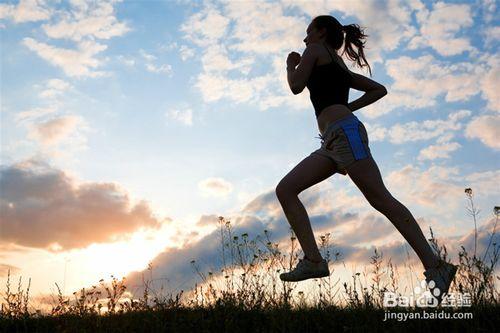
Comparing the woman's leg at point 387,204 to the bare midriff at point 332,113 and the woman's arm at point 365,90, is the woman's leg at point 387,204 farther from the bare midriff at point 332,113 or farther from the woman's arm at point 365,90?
the woman's arm at point 365,90

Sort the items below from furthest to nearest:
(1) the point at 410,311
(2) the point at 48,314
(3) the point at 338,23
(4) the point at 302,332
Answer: (2) the point at 48,314 → (3) the point at 338,23 → (1) the point at 410,311 → (4) the point at 302,332

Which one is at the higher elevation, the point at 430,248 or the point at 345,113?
the point at 345,113

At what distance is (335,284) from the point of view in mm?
5742

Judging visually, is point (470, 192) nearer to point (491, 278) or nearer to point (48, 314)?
point (491, 278)

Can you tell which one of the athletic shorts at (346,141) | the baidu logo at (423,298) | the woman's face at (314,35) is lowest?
the baidu logo at (423,298)

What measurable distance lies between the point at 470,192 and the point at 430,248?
3.27ft

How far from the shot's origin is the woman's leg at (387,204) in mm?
4895

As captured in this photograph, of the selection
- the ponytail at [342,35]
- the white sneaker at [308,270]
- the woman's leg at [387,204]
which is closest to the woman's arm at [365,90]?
the ponytail at [342,35]

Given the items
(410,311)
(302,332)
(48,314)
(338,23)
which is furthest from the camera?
(48,314)

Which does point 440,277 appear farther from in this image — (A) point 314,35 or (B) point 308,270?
(A) point 314,35

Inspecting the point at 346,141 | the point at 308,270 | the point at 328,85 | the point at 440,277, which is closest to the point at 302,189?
the point at 346,141

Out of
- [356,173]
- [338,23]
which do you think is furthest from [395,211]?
[338,23]

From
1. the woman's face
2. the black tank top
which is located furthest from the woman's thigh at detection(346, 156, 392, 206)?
the woman's face

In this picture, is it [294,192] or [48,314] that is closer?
[294,192]
